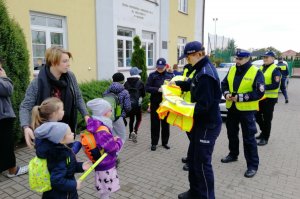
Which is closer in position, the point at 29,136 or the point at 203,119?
the point at 29,136

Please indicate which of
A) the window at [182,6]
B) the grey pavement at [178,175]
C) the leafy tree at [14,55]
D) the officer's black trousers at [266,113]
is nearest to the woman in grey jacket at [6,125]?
the grey pavement at [178,175]

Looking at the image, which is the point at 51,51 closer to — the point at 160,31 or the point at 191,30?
the point at 160,31

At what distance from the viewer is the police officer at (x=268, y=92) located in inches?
224

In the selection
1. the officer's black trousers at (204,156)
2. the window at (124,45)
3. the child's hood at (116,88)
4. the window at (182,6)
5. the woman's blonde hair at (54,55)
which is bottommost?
the officer's black trousers at (204,156)

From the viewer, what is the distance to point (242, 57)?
4.36m

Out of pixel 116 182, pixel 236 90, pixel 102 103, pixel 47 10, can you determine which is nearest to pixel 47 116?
pixel 102 103

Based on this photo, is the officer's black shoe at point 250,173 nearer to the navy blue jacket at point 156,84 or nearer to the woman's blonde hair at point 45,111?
the navy blue jacket at point 156,84

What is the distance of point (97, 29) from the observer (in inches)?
374

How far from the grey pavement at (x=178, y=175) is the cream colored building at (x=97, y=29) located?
3.77 meters

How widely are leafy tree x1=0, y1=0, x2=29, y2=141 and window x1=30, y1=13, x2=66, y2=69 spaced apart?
257 cm

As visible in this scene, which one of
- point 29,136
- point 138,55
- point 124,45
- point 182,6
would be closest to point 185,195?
point 29,136

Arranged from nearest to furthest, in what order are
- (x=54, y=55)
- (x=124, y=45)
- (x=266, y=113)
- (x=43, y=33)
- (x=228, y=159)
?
1. (x=54, y=55)
2. (x=228, y=159)
3. (x=266, y=113)
4. (x=43, y=33)
5. (x=124, y=45)

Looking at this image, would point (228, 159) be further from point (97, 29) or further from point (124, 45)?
point (124, 45)

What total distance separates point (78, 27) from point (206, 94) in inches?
271
